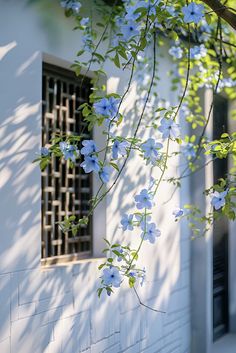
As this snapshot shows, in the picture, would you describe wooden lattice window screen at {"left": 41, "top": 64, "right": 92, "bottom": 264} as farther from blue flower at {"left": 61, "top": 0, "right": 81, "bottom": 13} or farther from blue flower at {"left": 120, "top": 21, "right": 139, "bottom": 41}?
blue flower at {"left": 120, "top": 21, "right": 139, "bottom": 41}

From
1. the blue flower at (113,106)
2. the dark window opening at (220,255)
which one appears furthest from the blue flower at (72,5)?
the dark window opening at (220,255)

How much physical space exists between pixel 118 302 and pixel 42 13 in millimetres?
1906

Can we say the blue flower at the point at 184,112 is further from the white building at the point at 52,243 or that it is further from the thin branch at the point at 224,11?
the thin branch at the point at 224,11

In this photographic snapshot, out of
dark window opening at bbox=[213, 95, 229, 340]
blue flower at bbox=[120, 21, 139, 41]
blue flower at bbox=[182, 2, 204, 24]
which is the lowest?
dark window opening at bbox=[213, 95, 229, 340]

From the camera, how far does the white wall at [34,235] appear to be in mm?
3082

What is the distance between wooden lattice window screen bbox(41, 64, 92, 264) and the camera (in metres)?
3.58

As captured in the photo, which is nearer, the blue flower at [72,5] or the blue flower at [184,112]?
the blue flower at [72,5]

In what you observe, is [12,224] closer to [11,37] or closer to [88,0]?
[11,37]

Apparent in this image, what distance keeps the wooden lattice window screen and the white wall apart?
13cm

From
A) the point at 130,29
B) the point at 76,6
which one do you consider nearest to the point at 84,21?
the point at 76,6

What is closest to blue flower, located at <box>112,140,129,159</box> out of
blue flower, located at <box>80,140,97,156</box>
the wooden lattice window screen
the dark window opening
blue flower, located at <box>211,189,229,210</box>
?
blue flower, located at <box>80,140,97,156</box>

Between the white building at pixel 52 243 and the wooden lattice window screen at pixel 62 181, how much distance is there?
11mm

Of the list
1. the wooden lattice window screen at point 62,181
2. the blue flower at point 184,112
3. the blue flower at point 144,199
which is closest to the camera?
the blue flower at point 144,199

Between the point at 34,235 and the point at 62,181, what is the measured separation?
1.84 ft
